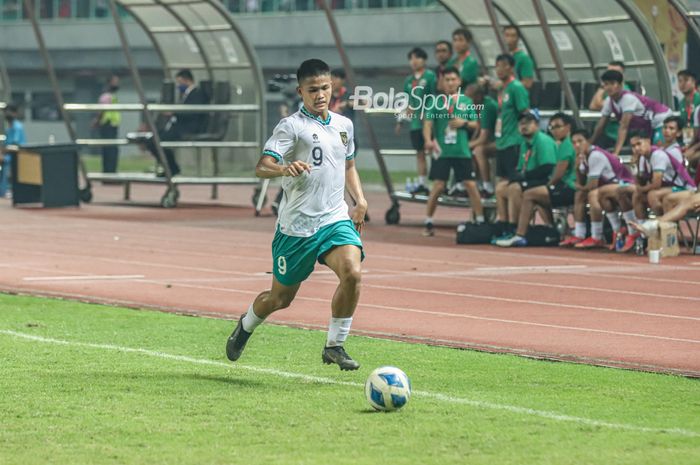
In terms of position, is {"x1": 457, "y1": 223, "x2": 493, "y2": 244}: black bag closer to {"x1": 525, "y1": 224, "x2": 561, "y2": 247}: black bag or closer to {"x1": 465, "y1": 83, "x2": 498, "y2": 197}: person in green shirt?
{"x1": 525, "y1": 224, "x2": 561, "y2": 247}: black bag

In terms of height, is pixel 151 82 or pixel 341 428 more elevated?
pixel 341 428

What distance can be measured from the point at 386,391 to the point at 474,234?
38.1ft

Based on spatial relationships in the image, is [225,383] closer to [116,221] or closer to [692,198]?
[692,198]

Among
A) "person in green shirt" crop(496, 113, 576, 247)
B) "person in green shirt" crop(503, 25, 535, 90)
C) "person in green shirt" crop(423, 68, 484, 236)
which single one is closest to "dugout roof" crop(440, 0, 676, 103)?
"person in green shirt" crop(503, 25, 535, 90)

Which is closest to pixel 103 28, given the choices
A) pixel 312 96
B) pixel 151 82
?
pixel 151 82

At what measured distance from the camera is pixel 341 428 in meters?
7.53

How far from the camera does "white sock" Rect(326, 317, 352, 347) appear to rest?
9.34 meters

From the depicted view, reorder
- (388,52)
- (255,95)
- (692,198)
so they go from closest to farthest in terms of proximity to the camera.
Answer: (692,198) → (255,95) → (388,52)

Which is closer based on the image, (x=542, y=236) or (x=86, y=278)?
(x=86, y=278)

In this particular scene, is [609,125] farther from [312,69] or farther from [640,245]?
[312,69]

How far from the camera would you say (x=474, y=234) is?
63.7ft

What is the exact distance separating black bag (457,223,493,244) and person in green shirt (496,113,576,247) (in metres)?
0.56

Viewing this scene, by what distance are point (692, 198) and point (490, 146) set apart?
378cm

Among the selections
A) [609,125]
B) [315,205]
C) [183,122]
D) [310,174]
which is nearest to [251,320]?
[315,205]
